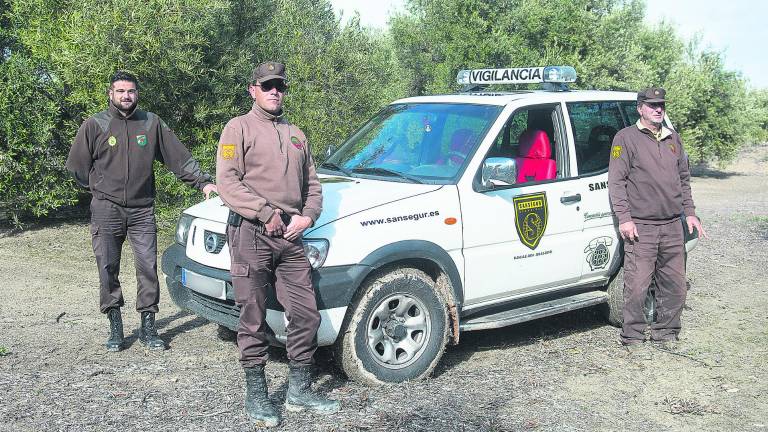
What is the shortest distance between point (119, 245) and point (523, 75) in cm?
352

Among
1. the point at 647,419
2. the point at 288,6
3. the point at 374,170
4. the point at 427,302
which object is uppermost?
the point at 288,6

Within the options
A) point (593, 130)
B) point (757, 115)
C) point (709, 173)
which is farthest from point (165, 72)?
point (757, 115)

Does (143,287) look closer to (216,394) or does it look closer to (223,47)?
(216,394)

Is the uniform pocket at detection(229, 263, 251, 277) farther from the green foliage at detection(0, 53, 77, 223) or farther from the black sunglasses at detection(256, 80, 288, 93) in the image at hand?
the green foliage at detection(0, 53, 77, 223)

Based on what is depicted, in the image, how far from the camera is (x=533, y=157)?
21.4 ft

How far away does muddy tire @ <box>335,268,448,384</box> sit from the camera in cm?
514

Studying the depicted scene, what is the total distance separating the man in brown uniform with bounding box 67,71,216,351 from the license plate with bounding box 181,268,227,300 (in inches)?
29.0

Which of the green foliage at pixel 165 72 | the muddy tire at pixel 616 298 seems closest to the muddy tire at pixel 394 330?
the muddy tire at pixel 616 298

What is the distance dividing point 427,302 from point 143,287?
2.26 metres

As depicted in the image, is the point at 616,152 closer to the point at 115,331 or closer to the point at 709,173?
the point at 115,331

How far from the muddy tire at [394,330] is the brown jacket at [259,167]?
76 centimetres

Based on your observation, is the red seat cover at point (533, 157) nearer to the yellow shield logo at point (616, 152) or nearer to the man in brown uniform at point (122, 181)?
the yellow shield logo at point (616, 152)

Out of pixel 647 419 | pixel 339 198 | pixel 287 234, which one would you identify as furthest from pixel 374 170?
pixel 647 419

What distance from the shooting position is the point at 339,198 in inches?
213
